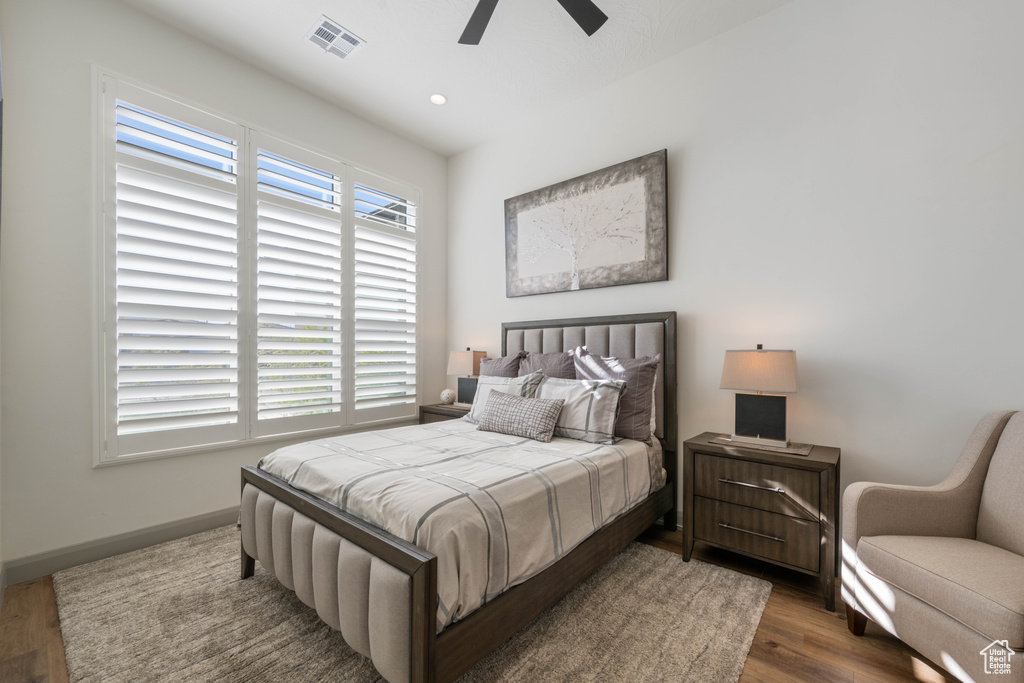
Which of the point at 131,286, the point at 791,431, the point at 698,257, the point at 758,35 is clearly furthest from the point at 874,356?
the point at 131,286

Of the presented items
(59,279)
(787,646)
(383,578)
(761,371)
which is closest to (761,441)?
(761,371)

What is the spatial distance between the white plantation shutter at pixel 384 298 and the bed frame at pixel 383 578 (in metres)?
1.61

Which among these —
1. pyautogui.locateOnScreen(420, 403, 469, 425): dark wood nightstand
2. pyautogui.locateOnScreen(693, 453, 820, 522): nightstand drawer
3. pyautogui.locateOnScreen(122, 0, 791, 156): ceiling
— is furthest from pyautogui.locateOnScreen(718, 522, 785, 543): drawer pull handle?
pyautogui.locateOnScreen(122, 0, 791, 156): ceiling

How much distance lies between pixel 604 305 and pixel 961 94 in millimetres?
2089

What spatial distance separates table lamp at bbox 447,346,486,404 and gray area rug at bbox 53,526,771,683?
190 centimetres

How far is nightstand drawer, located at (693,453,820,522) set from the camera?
79.9 inches

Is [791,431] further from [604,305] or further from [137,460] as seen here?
[137,460]

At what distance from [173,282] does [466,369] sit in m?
2.15

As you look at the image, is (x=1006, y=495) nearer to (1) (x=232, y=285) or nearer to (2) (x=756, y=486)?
(2) (x=756, y=486)

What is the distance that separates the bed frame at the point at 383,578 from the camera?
A: 1249 millimetres

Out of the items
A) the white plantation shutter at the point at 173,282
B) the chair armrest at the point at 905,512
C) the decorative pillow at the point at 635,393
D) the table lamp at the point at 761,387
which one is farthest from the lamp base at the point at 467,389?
the chair armrest at the point at 905,512

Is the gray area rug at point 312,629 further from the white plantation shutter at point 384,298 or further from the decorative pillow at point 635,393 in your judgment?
the white plantation shutter at point 384,298

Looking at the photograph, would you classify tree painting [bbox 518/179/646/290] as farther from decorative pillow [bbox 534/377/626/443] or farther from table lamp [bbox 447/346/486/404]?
decorative pillow [bbox 534/377/626/443]

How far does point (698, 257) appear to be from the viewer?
2828 millimetres
